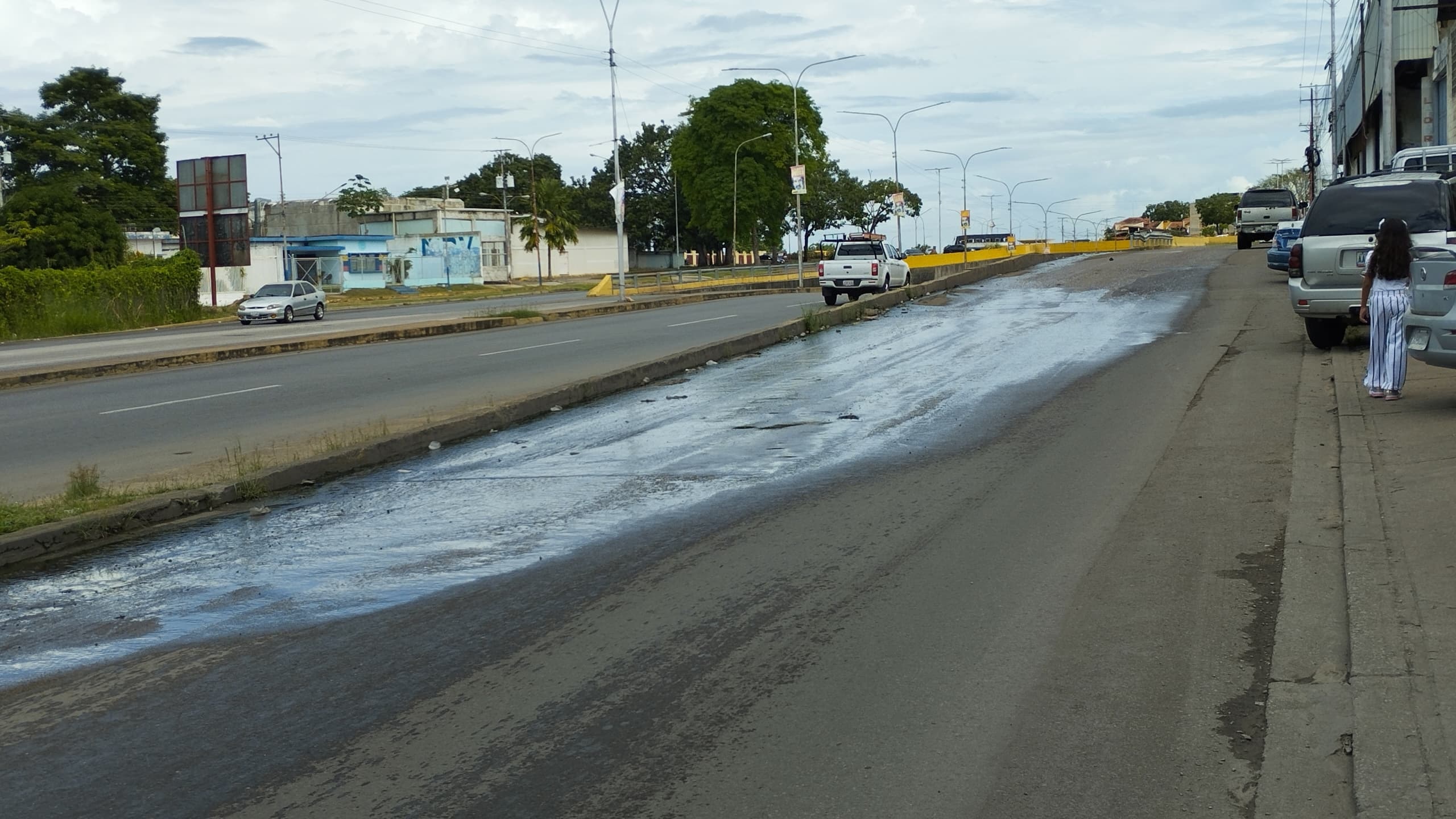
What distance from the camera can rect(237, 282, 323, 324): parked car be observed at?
4806 cm

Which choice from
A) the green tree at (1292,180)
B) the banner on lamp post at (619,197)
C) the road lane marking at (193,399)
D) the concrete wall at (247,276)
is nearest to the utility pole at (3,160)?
the concrete wall at (247,276)

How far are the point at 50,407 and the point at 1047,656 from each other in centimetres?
1604

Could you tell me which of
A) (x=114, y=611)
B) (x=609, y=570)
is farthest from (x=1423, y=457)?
(x=114, y=611)

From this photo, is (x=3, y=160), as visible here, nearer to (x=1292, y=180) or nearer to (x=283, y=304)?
(x=283, y=304)

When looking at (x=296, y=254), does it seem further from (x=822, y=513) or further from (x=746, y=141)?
(x=822, y=513)

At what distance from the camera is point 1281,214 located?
168 feet

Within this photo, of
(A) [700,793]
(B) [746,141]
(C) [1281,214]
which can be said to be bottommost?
(A) [700,793]

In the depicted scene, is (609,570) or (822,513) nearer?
(609,570)

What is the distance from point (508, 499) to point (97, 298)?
38.6 m

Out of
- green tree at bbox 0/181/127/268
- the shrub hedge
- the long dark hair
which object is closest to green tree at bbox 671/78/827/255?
green tree at bbox 0/181/127/268

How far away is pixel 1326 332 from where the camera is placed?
16.7 metres

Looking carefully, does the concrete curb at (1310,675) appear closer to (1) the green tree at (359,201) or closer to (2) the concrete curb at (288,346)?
(2) the concrete curb at (288,346)

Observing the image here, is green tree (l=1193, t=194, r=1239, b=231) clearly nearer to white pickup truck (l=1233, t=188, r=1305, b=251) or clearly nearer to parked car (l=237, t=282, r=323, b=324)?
white pickup truck (l=1233, t=188, r=1305, b=251)

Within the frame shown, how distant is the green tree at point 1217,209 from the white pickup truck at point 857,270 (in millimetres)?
148026
